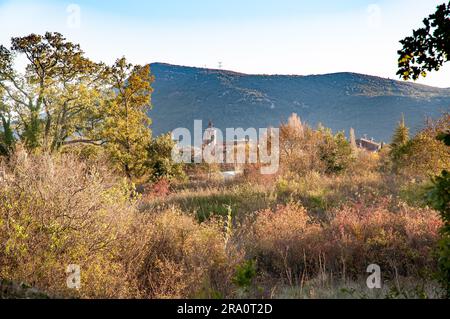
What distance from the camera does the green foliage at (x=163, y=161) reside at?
23.6m

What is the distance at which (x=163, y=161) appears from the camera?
23562 millimetres

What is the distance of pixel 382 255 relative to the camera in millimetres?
6223

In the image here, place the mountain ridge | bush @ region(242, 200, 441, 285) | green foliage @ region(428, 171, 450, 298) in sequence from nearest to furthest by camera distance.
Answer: green foliage @ region(428, 171, 450, 298)
bush @ region(242, 200, 441, 285)
the mountain ridge

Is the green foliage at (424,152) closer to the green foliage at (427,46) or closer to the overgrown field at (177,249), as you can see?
the overgrown field at (177,249)

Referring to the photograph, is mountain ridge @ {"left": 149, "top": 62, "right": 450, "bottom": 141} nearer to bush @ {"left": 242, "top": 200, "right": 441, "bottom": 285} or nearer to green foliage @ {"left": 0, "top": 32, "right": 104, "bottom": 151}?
green foliage @ {"left": 0, "top": 32, "right": 104, "bottom": 151}

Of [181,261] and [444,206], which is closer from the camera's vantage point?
[444,206]

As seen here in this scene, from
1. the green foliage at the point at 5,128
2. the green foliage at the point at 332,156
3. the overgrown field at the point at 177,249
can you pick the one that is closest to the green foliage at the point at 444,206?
the overgrown field at the point at 177,249

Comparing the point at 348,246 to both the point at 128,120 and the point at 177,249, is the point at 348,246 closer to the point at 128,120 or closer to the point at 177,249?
the point at 177,249

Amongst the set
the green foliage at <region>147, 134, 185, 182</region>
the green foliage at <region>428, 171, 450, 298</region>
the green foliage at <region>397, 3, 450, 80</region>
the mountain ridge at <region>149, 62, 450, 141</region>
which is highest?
the mountain ridge at <region>149, 62, 450, 141</region>

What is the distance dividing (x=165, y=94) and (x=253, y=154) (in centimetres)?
9175

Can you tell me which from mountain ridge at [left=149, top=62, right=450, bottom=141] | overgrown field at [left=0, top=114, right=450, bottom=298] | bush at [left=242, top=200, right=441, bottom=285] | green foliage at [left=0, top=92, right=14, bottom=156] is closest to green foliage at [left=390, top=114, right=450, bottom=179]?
overgrown field at [left=0, top=114, right=450, bottom=298]

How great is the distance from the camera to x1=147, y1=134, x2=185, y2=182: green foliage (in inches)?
928

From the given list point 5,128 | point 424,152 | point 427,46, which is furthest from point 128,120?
point 427,46
